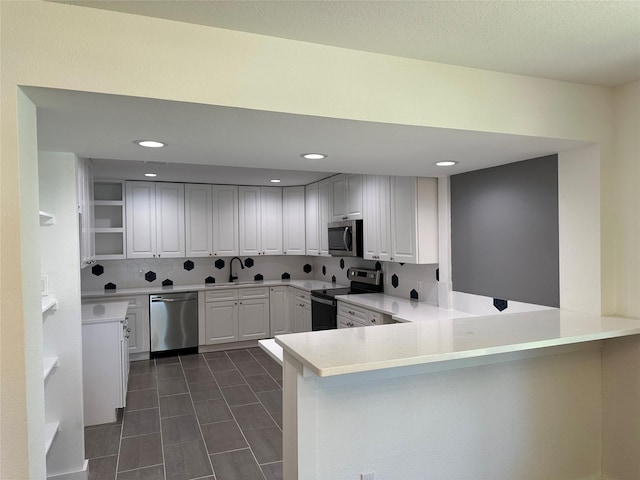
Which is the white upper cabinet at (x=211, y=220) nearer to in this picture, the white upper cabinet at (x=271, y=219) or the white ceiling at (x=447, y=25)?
the white upper cabinet at (x=271, y=219)

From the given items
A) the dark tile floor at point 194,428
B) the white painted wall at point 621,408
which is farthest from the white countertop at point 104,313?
the white painted wall at point 621,408

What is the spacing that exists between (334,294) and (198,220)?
7.48 ft

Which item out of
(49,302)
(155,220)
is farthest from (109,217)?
(49,302)

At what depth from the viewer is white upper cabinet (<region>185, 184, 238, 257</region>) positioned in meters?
5.67

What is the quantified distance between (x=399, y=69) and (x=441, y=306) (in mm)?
2297

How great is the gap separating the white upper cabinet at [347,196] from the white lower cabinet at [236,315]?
1.66 metres

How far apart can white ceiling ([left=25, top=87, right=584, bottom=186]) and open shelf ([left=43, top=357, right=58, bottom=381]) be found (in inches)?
46.4

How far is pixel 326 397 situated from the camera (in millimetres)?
1817

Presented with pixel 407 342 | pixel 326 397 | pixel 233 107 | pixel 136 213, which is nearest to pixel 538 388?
pixel 407 342

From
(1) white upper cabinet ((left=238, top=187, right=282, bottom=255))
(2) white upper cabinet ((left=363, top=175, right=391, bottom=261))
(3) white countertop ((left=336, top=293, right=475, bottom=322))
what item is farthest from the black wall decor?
(2) white upper cabinet ((left=363, top=175, right=391, bottom=261))

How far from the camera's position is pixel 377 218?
13.8 feet

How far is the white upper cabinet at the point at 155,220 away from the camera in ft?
17.6

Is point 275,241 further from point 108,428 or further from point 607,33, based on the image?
point 607,33

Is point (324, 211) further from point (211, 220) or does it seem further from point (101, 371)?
point (101, 371)
